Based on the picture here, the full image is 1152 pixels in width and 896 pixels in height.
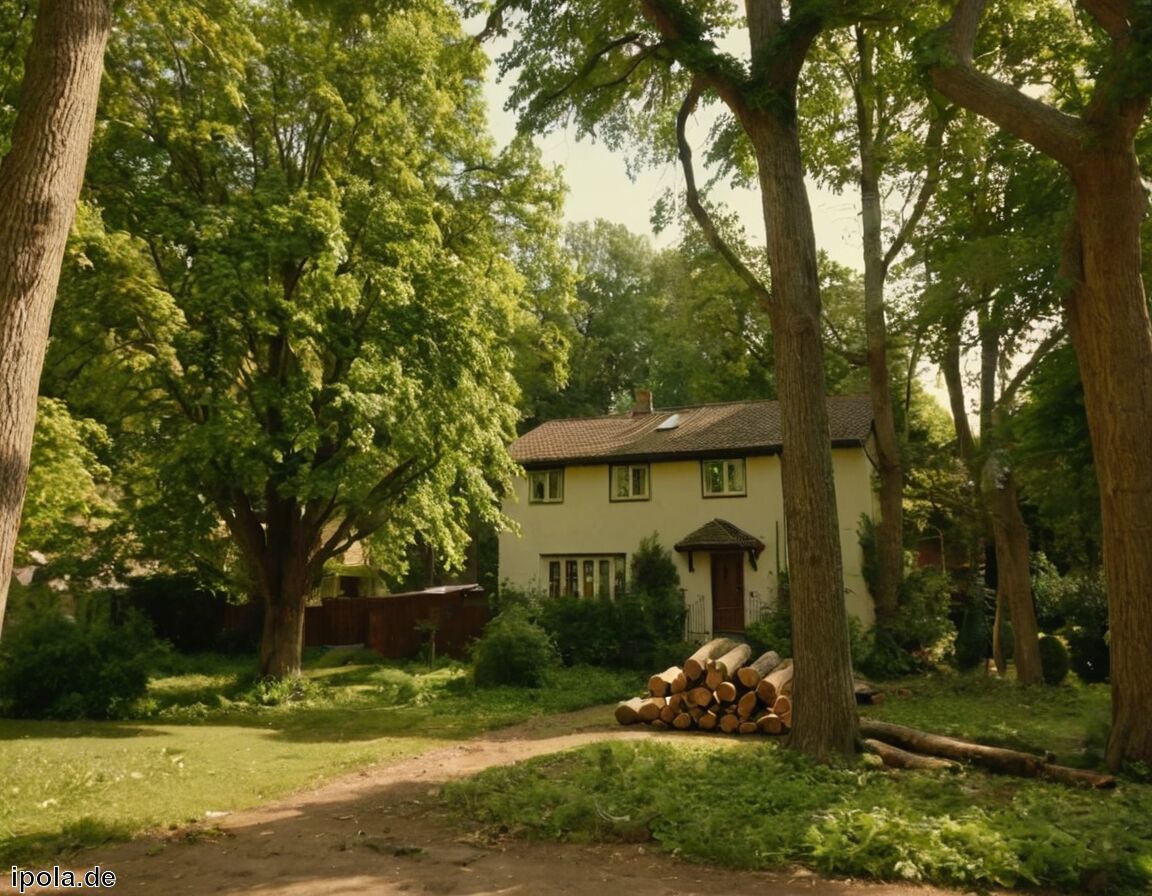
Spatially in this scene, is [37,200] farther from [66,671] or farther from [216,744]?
[66,671]

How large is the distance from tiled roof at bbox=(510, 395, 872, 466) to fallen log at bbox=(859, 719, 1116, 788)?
1650 cm

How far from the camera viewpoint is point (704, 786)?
28.8ft

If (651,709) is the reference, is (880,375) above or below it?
above

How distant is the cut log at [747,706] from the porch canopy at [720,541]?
1301cm

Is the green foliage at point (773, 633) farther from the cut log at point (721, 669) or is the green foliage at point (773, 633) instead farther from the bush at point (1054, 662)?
the cut log at point (721, 669)

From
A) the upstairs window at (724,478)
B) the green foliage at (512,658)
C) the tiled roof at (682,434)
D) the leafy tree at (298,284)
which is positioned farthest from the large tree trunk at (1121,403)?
the upstairs window at (724,478)

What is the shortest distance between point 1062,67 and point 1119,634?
1183 centimetres

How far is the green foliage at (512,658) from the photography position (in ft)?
65.1

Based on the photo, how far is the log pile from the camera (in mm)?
14023

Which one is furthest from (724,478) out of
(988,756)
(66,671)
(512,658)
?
(66,671)

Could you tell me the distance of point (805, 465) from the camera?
1066cm

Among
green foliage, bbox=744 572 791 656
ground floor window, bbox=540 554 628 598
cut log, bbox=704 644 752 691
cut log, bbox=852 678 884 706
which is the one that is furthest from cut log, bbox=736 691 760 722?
ground floor window, bbox=540 554 628 598

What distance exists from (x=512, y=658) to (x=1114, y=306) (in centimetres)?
1404

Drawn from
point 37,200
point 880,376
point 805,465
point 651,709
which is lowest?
point 651,709
